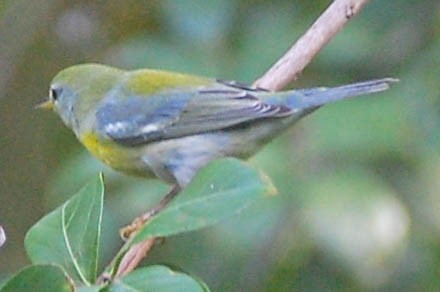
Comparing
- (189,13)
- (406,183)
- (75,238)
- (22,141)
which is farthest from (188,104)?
(22,141)

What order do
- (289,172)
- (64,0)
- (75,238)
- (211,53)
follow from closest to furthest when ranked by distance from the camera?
(75,238) < (289,172) < (211,53) < (64,0)

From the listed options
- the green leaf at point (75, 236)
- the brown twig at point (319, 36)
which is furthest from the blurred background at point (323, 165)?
the green leaf at point (75, 236)

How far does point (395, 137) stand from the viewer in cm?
294

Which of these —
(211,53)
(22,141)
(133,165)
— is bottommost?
(22,141)

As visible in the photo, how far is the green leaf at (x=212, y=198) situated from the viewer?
163 centimetres

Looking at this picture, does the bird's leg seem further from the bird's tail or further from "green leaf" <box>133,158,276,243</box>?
"green leaf" <box>133,158,276,243</box>

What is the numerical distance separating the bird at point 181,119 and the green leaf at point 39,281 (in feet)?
3.92

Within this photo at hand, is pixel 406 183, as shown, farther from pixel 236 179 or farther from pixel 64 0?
pixel 64 0

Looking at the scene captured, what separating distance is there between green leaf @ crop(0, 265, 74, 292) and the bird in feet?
3.92

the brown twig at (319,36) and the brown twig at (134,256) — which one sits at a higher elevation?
the brown twig at (319,36)

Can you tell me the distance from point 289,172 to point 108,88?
0.72m

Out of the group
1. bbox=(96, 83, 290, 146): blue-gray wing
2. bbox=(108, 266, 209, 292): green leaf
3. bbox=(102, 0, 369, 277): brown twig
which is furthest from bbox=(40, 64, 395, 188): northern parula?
bbox=(108, 266, 209, 292): green leaf

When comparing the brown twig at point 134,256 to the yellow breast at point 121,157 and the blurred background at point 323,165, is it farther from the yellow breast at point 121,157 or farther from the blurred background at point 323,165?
the yellow breast at point 121,157

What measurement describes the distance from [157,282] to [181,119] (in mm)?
1404
